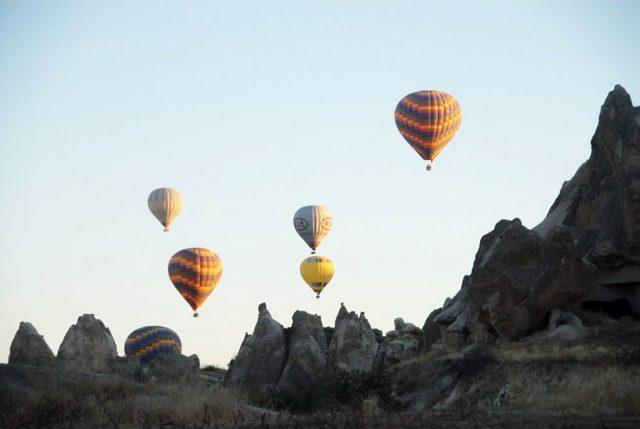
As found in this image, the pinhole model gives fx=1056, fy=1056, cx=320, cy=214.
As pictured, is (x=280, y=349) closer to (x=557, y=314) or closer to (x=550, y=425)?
(x=557, y=314)

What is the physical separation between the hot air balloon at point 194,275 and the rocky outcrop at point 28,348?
18.0 m

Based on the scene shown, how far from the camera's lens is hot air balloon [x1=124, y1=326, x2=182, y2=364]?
7806cm

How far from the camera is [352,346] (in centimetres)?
5638

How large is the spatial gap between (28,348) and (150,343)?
67.0ft

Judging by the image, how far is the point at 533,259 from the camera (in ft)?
144

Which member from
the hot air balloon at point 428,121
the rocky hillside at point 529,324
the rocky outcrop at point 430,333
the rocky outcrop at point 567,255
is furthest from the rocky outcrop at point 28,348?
the hot air balloon at point 428,121

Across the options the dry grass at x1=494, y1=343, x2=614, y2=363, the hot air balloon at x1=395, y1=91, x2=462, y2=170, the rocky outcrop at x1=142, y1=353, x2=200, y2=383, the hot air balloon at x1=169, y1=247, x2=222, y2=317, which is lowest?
the dry grass at x1=494, y1=343, x2=614, y2=363

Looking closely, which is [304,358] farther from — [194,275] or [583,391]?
[583,391]

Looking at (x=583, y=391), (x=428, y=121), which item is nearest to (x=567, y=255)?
(x=583, y=391)

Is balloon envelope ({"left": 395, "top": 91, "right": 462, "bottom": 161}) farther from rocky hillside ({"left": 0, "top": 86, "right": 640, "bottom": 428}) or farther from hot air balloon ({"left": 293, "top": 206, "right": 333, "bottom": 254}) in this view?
hot air balloon ({"left": 293, "top": 206, "right": 333, "bottom": 254})

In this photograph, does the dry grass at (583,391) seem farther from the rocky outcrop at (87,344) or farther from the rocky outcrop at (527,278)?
the rocky outcrop at (87,344)

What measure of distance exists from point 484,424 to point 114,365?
37369 mm

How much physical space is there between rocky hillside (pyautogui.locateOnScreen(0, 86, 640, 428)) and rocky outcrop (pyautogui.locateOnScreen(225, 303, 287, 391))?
3.4 inches

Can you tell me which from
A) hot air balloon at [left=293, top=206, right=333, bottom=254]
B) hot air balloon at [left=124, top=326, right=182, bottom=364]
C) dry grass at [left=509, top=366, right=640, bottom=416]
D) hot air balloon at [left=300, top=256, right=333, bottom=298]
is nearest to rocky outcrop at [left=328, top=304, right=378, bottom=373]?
dry grass at [left=509, top=366, right=640, bottom=416]
